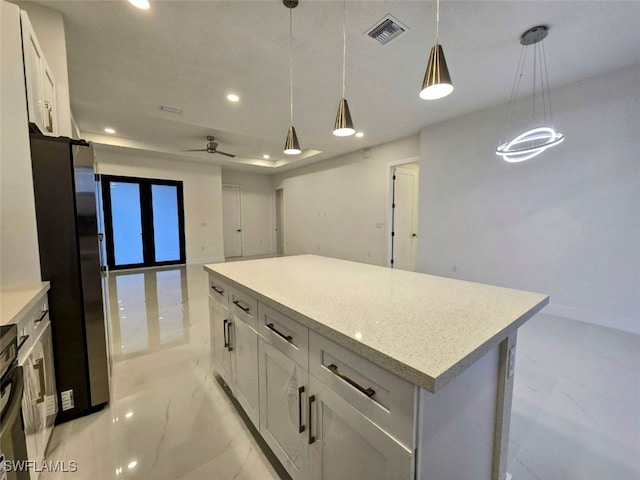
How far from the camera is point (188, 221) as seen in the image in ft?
23.3

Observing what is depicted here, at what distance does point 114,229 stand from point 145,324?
13.6ft

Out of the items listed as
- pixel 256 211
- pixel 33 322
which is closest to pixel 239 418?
pixel 33 322

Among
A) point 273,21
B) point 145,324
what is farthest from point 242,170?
point 273,21

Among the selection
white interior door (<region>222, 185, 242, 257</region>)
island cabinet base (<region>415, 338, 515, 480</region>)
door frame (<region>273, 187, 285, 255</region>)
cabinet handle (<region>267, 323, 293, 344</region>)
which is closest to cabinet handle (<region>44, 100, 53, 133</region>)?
cabinet handle (<region>267, 323, 293, 344</region>)

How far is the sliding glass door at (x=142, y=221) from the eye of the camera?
6148 mm

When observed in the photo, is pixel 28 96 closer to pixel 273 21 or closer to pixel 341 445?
pixel 273 21

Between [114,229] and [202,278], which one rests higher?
[114,229]

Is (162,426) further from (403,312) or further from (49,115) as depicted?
(49,115)

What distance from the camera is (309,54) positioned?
8.25 feet

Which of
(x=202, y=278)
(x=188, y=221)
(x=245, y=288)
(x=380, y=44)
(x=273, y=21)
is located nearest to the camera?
(x=245, y=288)

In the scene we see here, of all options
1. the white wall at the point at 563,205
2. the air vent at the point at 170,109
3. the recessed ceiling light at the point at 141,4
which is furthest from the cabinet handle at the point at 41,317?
the white wall at the point at 563,205

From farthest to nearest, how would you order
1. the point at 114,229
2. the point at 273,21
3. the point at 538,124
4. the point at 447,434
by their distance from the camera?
the point at 114,229, the point at 538,124, the point at 273,21, the point at 447,434

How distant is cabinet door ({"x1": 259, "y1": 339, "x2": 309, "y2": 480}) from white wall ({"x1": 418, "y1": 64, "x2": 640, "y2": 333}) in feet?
12.1

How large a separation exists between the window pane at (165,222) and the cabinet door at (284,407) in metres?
6.57
